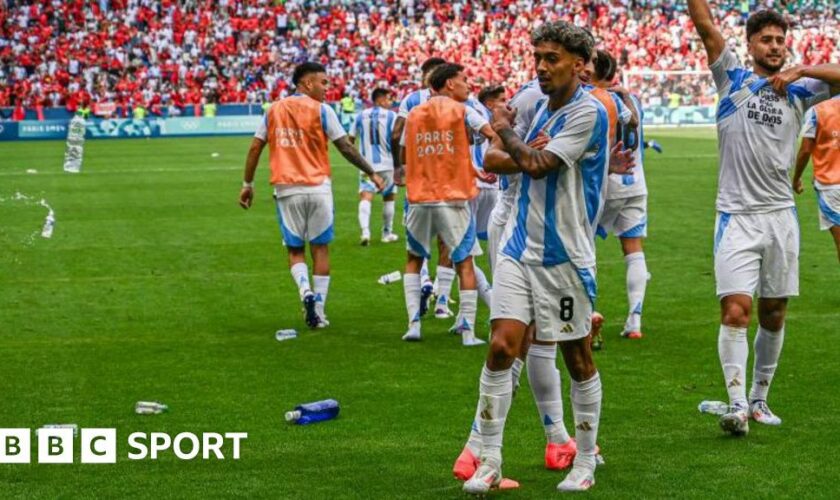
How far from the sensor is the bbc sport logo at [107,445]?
727cm

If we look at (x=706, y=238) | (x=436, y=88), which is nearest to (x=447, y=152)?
(x=436, y=88)

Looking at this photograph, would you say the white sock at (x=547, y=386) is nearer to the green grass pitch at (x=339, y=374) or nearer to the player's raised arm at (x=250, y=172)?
the green grass pitch at (x=339, y=374)

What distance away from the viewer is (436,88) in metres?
11.2

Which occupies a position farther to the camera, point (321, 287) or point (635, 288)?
point (321, 287)

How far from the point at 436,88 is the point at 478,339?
84.9 inches

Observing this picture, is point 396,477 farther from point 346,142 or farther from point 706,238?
point 706,238

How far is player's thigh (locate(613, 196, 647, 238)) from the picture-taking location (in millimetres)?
11422

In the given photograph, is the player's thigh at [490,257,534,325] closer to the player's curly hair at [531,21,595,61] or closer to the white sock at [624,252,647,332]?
the player's curly hair at [531,21,595,61]

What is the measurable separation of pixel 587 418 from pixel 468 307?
4.60 meters

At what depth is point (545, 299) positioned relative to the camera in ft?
21.0

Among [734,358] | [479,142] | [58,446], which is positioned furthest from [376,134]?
[58,446]

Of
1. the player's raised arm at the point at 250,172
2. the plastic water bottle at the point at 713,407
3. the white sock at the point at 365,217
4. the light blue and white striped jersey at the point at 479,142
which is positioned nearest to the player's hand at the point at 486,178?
the light blue and white striped jersey at the point at 479,142

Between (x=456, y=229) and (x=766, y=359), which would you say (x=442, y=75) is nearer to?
(x=456, y=229)

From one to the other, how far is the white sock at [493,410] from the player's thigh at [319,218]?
236 inches
